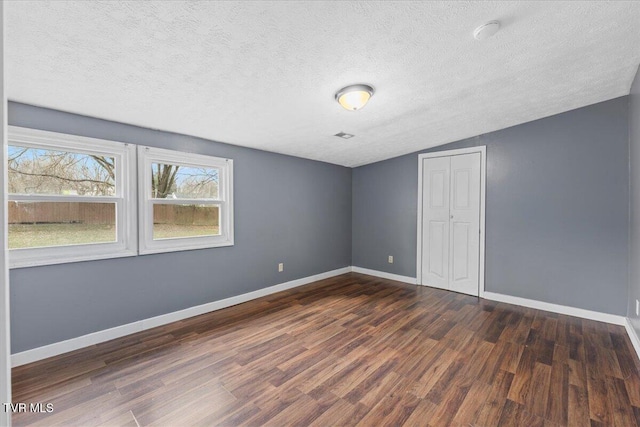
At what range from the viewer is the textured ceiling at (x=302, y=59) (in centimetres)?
150

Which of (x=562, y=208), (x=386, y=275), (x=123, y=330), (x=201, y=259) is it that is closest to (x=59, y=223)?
(x=123, y=330)

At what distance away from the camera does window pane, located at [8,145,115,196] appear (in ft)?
7.45

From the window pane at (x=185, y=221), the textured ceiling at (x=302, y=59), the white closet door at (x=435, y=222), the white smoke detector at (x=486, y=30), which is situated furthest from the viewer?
the white closet door at (x=435, y=222)

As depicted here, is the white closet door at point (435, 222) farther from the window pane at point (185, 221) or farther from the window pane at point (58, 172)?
the window pane at point (58, 172)

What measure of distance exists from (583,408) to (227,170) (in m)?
3.78

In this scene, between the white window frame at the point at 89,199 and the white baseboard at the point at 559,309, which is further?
the white baseboard at the point at 559,309

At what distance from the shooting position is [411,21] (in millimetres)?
1635

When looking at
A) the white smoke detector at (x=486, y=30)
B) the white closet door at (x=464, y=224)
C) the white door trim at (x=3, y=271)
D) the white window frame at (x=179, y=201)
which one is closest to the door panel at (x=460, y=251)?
the white closet door at (x=464, y=224)

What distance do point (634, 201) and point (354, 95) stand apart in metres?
2.97

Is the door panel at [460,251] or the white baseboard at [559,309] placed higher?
the door panel at [460,251]

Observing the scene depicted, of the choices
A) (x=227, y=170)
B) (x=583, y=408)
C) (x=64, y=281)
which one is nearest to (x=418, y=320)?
(x=583, y=408)

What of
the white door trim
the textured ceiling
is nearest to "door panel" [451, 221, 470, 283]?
the textured ceiling

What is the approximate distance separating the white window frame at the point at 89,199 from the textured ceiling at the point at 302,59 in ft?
0.88

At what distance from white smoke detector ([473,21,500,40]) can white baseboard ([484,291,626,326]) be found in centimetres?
327
